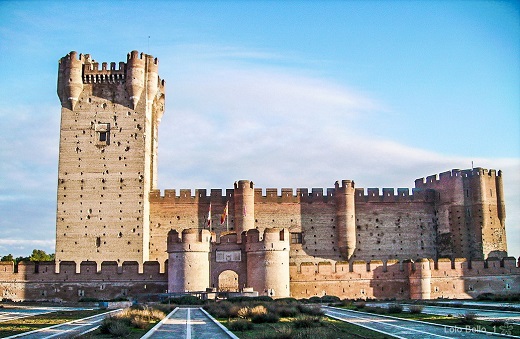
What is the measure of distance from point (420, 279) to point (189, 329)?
24314 mm

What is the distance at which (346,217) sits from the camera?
150 ft

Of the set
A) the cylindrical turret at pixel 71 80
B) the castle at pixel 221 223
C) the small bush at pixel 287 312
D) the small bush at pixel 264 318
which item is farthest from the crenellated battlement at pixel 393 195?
the small bush at pixel 264 318

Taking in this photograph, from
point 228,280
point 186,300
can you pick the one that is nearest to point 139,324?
point 186,300

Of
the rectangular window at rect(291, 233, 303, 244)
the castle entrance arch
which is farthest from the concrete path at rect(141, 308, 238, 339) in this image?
the rectangular window at rect(291, 233, 303, 244)

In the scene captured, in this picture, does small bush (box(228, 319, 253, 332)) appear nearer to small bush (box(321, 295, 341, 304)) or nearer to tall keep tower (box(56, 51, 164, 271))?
small bush (box(321, 295, 341, 304))

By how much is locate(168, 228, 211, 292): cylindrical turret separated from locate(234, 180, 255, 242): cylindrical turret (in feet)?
24.9

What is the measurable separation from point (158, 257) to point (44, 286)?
841 centimetres

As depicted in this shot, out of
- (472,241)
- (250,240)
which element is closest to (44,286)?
(250,240)

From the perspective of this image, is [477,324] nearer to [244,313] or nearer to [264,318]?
[264,318]

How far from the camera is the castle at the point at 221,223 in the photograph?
38.0 metres

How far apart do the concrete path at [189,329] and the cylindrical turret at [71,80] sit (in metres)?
27.0

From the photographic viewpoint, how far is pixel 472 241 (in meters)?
45.4

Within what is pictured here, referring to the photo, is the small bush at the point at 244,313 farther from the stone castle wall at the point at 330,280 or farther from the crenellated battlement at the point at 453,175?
the crenellated battlement at the point at 453,175

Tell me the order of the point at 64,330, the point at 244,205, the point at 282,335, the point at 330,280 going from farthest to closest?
the point at 244,205, the point at 330,280, the point at 64,330, the point at 282,335
